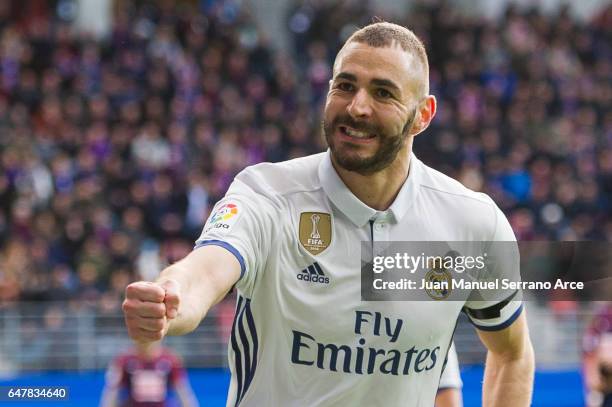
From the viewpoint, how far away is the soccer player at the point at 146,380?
9.78 m

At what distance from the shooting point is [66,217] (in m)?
13.4

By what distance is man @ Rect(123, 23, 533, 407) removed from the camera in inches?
151

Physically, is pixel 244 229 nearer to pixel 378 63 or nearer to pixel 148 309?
pixel 378 63

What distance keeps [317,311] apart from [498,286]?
0.74 meters

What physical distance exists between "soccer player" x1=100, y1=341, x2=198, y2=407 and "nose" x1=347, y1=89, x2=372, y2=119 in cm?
622

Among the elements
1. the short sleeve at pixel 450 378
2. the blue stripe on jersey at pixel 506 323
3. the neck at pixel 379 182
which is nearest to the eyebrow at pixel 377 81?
the neck at pixel 379 182

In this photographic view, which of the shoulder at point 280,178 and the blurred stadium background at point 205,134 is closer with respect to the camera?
the shoulder at point 280,178

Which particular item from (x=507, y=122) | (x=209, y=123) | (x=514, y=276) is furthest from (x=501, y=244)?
(x=507, y=122)

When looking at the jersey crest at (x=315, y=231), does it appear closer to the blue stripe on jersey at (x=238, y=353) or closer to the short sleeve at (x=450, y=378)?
the blue stripe on jersey at (x=238, y=353)

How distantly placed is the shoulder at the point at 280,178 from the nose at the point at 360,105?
1.08ft

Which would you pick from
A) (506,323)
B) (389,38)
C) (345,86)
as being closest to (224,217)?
(345,86)

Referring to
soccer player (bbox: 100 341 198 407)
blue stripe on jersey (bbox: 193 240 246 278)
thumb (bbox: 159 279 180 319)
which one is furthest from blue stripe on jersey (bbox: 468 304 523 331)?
soccer player (bbox: 100 341 198 407)

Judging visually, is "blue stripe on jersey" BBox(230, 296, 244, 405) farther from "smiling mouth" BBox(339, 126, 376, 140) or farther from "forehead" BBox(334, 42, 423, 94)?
"forehead" BBox(334, 42, 423, 94)

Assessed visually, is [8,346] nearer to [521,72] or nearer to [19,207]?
[19,207]
